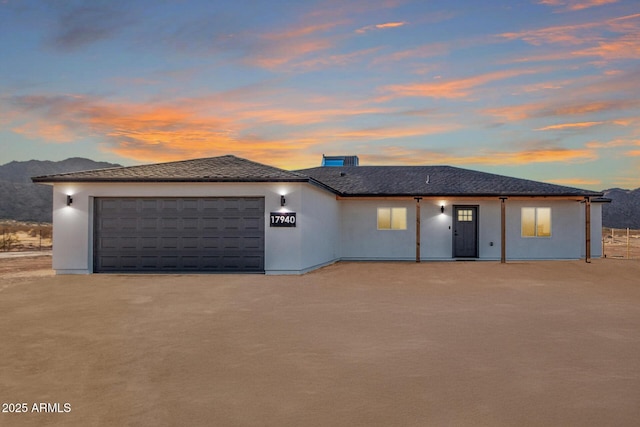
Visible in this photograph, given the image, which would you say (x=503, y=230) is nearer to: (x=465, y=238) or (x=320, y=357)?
(x=465, y=238)

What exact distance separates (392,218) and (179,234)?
9.34 meters

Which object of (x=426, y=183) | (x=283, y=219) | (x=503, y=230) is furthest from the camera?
(x=426, y=183)

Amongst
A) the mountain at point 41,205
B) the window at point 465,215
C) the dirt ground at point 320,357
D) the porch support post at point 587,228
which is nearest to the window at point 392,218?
the window at point 465,215

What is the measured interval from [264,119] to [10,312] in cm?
1430

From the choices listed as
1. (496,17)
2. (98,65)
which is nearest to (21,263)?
(98,65)

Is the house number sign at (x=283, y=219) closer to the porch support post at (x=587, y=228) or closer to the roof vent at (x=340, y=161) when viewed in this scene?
the porch support post at (x=587, y=228)

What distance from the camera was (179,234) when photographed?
16.3 metres

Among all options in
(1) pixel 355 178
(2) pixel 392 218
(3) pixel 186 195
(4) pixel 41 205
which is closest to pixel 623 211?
(1) pixel 355 178

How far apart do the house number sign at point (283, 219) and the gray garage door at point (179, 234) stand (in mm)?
431

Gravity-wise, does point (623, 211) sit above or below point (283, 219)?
above

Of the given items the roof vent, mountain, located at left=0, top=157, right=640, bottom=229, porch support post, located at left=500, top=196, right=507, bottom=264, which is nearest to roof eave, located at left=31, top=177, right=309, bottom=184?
porch support post, located at left=500, top=196, right=507, bottom=264

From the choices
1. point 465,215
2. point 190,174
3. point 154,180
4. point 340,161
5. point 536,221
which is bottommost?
point 536,221

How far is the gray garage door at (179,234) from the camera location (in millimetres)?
16062

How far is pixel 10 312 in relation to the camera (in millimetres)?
9383
